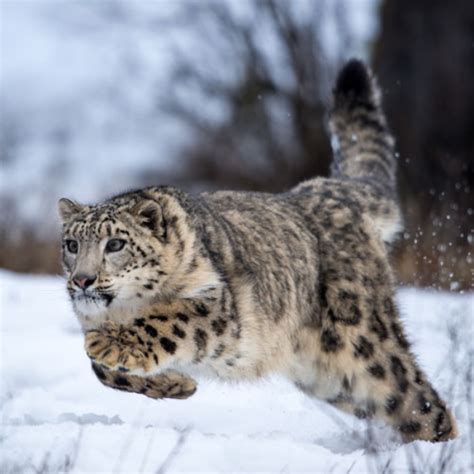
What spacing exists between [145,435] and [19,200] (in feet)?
29.6

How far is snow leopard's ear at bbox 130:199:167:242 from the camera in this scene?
5.41 m

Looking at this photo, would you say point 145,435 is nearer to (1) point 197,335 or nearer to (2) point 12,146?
(1) point 197,335

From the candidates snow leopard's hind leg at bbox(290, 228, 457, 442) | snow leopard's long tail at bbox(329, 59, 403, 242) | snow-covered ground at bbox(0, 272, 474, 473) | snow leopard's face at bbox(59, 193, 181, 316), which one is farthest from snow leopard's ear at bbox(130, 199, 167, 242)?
snow leopard's long tail at bbox(329, 59, 403, 242)

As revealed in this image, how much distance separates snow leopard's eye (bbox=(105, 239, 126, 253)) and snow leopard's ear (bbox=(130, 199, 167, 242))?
182 millimetres

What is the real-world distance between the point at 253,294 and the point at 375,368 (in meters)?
0.82

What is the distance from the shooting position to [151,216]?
5422 mm

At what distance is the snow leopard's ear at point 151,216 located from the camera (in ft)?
17.7

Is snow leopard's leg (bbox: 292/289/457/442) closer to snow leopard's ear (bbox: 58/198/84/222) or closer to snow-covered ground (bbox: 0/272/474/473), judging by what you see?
snow-covered ground (bbox: 0/272/474/473)

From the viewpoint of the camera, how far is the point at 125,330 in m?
5.23

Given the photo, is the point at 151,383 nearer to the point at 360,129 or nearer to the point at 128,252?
the point at 128,252

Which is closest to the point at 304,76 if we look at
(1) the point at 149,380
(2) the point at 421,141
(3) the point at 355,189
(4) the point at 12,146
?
(2) the point at 421,141

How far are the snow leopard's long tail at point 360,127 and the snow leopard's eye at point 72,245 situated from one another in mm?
2270

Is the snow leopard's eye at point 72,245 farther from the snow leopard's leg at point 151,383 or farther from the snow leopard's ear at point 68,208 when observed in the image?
the snow leopard's leg at point 151,383

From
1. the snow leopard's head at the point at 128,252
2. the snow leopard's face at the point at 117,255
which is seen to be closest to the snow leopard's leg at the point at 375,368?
the snow leopard's head at the point at 128,252
